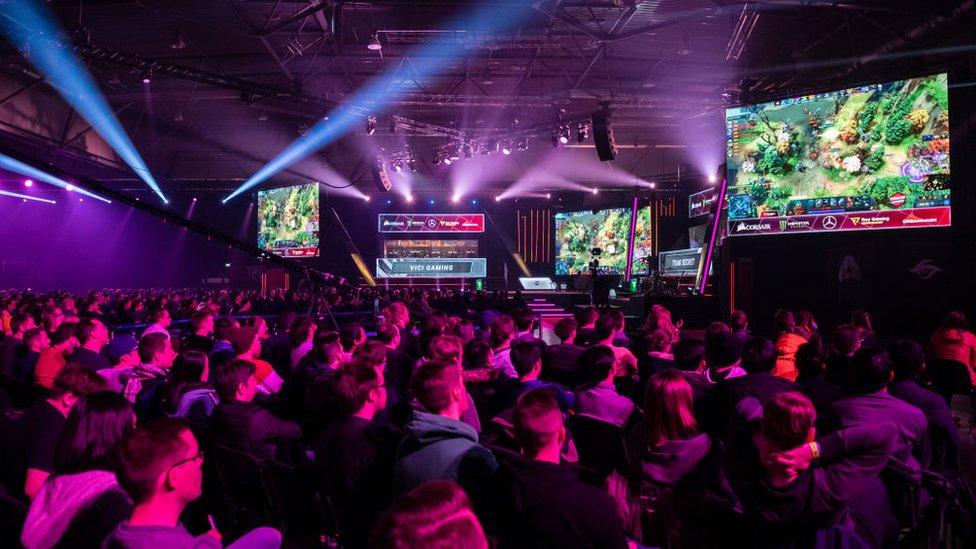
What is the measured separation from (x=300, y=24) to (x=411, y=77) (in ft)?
9.78

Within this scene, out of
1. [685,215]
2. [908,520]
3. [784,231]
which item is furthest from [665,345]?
[685,215]

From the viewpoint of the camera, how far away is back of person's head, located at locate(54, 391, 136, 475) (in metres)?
2.35

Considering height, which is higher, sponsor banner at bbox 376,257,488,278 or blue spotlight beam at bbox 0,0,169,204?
blue spotlight beam at bbox 0,0,169,204

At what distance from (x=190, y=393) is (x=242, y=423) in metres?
0.80

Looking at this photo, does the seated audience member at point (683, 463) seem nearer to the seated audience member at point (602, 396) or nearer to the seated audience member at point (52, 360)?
the seated audience member at point (602, 396)

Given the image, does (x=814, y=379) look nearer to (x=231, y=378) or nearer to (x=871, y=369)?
(x=871, y=369)

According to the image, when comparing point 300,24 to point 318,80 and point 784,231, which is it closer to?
point 318,80

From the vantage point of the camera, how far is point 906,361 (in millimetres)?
3973

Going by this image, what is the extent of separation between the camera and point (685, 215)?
21.0 m

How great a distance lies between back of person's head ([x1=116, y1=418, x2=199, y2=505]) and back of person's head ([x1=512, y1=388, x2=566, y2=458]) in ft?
3.73

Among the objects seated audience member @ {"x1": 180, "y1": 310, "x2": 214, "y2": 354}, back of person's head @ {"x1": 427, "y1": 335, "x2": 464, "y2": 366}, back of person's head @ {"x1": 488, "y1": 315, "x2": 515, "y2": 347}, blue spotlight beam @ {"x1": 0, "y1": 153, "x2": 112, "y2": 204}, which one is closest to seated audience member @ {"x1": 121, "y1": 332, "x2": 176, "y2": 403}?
seated audience member @ {"x1": 180, "y1": 310, "x2": 214, "y2": 354}

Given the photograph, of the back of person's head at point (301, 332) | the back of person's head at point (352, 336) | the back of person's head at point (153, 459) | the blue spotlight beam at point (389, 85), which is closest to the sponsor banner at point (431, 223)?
the blue spotlight beam at point (389, 85)

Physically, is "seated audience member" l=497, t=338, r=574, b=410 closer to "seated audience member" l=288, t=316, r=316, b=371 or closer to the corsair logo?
"seated audience member" l=288, t=316, r=316, b=371

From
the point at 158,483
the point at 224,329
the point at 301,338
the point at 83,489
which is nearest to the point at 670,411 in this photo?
the point at 158,483
